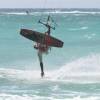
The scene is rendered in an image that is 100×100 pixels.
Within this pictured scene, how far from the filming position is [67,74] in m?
30.6

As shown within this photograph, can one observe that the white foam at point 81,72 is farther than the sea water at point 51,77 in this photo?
Yes

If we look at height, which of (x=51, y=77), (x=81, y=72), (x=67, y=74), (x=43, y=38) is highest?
(x=43, y=38)

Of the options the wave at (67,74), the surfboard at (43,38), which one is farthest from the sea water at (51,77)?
the surfboard at (43,38)

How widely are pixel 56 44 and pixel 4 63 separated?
11961 mm

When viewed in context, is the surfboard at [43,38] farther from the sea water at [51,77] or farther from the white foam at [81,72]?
the white foam at [81,72]

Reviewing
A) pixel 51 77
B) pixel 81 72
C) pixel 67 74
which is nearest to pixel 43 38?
pixel 51 77

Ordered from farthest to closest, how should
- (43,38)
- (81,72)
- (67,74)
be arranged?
(81,72) < (67,74) < (43,38)

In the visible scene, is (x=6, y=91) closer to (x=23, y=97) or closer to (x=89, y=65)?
(x=23, y=97)

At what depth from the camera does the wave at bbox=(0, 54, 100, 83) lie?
29031mm

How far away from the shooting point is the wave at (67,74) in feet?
95.2

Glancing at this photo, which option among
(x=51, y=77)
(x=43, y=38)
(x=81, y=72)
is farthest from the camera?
(x=81, y=72)

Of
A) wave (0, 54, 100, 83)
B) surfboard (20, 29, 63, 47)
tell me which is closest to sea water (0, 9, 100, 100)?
Answer: wave (0, 54, 100, 83)

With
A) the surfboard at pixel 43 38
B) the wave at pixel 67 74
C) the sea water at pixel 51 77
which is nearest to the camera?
the sea water at pixel 51 77

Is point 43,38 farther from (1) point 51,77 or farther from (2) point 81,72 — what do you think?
(2) point 81,72
